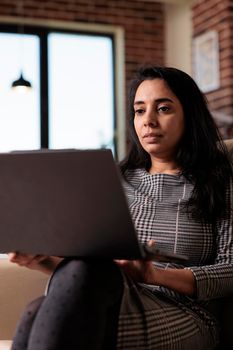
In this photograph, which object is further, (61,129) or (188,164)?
(61,129)

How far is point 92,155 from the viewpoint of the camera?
990 mm

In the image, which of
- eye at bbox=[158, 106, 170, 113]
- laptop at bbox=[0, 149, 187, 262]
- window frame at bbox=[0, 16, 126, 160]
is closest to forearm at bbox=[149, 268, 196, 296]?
laptop at bbox=[0, 149, 187, 262]

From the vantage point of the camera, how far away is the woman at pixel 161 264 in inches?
41.2

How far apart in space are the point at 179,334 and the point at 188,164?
20.3 inches

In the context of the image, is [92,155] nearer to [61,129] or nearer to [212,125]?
[212,125]

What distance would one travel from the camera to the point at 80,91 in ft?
17.9

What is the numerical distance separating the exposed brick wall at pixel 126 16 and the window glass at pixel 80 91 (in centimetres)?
20

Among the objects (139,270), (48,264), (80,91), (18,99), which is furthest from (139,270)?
(80,91)

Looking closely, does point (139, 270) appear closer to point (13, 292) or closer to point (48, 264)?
point (48, 264)

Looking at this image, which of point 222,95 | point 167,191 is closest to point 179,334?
point 167,191

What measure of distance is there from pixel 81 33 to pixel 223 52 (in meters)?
1.65

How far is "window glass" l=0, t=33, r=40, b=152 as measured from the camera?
5.22m

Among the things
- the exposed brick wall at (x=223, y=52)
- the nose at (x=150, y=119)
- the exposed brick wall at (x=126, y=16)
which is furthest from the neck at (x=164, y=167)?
the exposed brick wall at (x=126, y=16)

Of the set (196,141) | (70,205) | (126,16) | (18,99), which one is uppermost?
(126,16)
